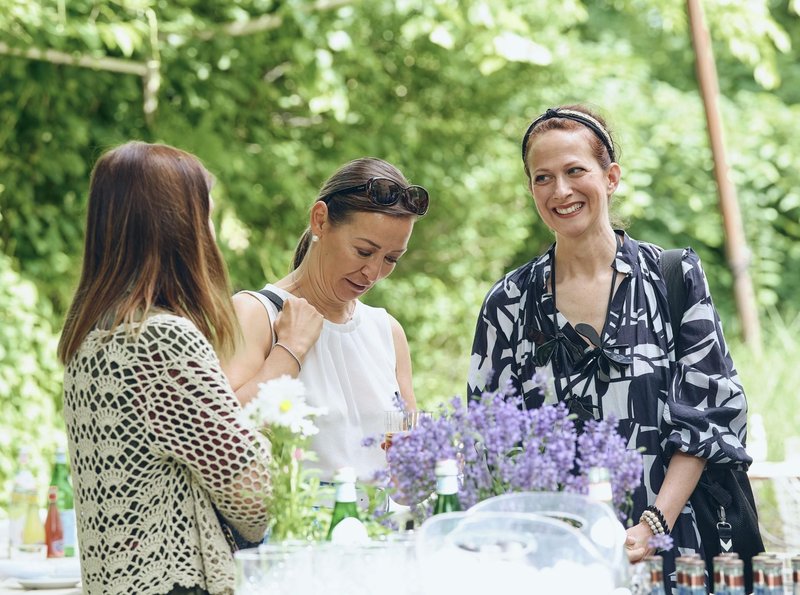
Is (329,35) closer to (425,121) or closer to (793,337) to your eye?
(425,121)

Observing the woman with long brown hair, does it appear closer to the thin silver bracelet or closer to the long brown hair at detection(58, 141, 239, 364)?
the long brown hair at detection(58, 141, 239, 364)

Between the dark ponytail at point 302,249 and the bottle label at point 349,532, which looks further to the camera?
the dark ponytail at point 302,249

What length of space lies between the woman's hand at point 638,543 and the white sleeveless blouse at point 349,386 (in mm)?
574

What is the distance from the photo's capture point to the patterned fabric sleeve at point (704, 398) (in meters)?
2.31

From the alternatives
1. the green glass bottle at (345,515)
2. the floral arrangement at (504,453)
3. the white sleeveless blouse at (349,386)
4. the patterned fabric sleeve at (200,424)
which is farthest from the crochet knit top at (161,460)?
the white sleeveless blouse at (349,386)

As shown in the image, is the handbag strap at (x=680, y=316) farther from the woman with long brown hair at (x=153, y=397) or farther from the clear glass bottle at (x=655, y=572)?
the woman with long brown hair at (x=153, y=397)

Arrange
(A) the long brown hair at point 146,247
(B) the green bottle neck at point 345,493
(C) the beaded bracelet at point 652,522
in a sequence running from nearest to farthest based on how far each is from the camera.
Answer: (B) the green bottle neck at point 345,493 < (A) the long brown hair at point 146,247 < (C) the beaded bracelet at point 652,522

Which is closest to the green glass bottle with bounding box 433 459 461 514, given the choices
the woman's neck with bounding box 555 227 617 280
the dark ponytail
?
the woman's neck with bounding box 555 227 617 280

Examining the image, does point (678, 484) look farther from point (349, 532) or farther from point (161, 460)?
point (161, 460)

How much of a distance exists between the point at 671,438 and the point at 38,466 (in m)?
3.67

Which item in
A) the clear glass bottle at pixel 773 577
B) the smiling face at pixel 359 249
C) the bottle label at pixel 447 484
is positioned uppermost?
the smiling face at pixel 359 249

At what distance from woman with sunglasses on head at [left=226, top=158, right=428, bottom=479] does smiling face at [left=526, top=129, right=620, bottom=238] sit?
0.30 metres

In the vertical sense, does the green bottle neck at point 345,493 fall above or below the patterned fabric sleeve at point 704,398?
below

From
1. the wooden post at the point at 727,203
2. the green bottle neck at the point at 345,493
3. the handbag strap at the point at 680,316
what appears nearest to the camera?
the green bottle neck at the point at 345,493
